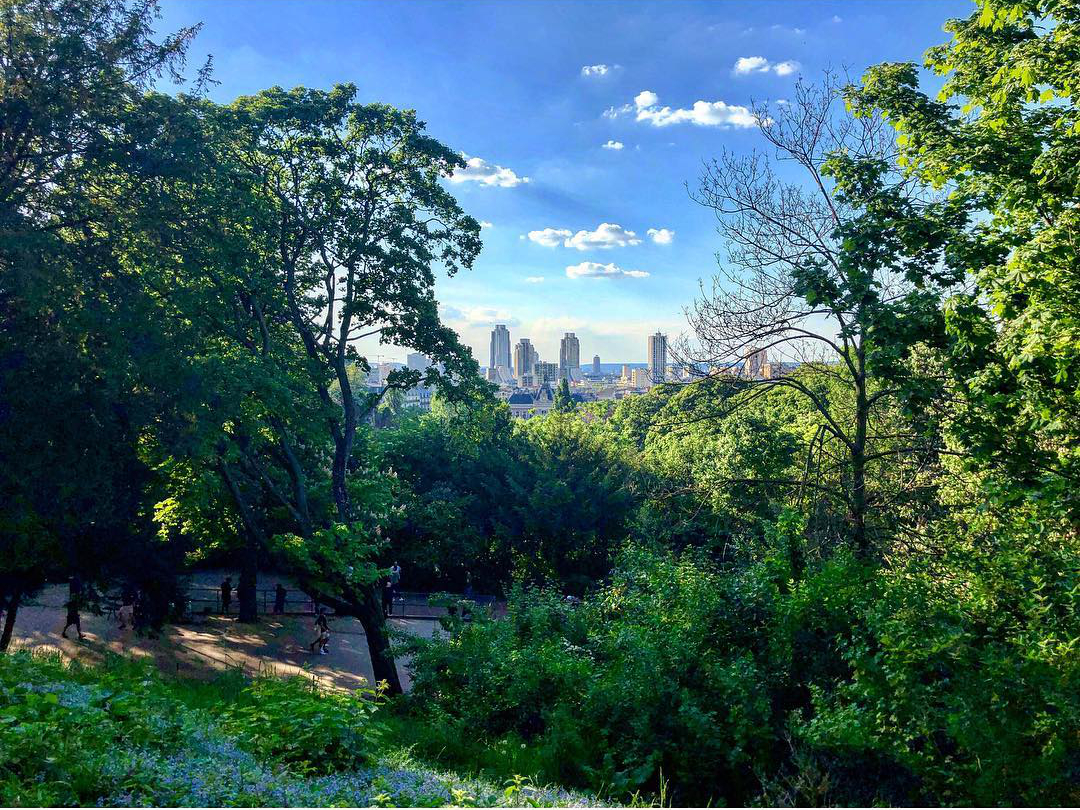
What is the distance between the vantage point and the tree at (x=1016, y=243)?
6.24 m

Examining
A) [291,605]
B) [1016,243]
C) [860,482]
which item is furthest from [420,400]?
[1016,243]

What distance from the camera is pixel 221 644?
Answer: 16953 millimetres

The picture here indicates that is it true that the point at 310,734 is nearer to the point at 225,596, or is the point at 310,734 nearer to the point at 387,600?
the point at 387,600

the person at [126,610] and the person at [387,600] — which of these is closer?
the person at [126,610]

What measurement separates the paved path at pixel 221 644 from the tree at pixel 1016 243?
12263mm

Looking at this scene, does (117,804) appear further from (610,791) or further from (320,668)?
(320,668)

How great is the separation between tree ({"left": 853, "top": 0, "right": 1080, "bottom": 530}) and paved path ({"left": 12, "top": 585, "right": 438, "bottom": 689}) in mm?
12263

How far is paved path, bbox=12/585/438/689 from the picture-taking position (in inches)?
600

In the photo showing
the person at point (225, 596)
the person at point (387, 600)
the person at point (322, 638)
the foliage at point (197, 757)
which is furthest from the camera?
the person at point (387, 600)

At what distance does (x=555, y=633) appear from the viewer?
10.7 meters

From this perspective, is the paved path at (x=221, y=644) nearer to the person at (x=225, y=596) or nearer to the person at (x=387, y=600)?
the person at (x=225, y=596)

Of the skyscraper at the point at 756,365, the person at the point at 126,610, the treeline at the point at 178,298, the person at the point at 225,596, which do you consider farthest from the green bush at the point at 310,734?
the person at the point at 225,596

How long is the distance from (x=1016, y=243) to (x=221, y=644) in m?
18.9

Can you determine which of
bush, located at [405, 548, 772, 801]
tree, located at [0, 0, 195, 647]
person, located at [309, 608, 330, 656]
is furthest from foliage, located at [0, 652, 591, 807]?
person, located at [309, 608, 330, 656]
